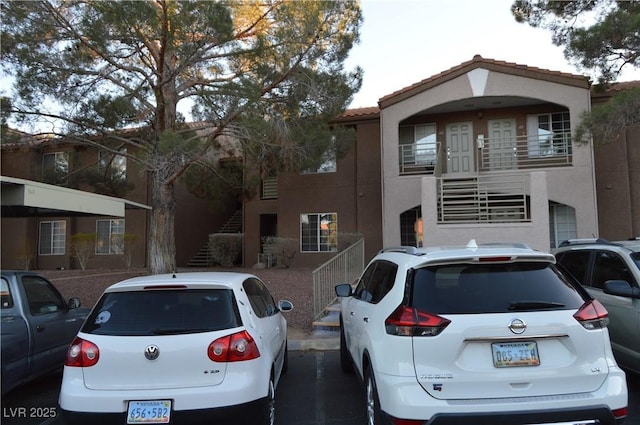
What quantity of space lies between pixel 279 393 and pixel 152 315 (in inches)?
88.9

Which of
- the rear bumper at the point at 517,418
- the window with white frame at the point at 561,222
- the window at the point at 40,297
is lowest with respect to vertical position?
the rear bumper at the point at 517,418

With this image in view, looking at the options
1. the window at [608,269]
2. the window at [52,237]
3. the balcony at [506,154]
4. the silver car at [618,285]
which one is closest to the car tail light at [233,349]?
the silver car at [618,285]

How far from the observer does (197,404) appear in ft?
11.5

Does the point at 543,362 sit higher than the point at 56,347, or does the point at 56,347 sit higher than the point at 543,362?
the point at 543,362

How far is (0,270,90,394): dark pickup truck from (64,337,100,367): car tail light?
54.4 inches

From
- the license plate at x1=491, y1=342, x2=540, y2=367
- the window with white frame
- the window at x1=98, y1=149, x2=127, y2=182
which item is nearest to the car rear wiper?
the license plate at x1=491, y1=342, x2=540, y2=367

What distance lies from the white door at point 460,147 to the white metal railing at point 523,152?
59cm

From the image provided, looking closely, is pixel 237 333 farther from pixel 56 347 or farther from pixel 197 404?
pixel 56 347

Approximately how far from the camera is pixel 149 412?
3461mm

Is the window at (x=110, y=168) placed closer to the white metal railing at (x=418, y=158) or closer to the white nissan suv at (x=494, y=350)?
the white metal railing at (x=418, y=158)

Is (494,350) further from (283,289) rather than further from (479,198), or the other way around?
(479,198)

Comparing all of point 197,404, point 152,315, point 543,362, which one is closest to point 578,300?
point 543,362

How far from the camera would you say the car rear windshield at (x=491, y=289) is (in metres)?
3.32

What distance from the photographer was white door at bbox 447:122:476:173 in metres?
15.9
